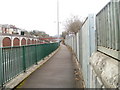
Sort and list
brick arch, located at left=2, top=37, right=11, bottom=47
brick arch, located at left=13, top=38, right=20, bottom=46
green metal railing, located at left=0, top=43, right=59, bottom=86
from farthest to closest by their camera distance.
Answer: brick arch, located at left=13, top=38, right=20, bottom=46
brick arch, located at left=2, top=37, right=11, bottom=47
green metal railing, located at left=0, top=43, right=59, bottom=86

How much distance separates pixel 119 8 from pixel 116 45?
44 cm

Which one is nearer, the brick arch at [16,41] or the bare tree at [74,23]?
the bare tree at [74,23]

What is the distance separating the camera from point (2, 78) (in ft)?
17.8

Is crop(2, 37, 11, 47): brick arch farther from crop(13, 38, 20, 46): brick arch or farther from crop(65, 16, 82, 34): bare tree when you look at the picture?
crop(65, 16, 82, 34): bare tree

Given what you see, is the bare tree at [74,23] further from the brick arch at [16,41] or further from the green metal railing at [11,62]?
the green metal railing at [11,62]

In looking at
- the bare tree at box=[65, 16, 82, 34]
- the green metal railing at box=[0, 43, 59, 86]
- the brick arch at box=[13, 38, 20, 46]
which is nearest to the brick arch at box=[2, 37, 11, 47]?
the brick arch at box=[13, 38, 20, 46]

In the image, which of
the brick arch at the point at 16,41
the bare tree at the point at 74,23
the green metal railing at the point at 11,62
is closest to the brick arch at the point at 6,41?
the brick arch at the point at 16,41

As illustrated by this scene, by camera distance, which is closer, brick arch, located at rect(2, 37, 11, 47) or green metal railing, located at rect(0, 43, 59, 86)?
green metal railing, located at rect(0, 43, 59, 86)

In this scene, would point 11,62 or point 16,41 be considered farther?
point 16,41

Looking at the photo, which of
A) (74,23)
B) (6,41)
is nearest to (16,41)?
(6,41)

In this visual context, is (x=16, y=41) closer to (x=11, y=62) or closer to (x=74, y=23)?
(x=74, y=23)

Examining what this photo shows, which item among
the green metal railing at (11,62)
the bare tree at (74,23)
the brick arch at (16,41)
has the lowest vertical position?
the green metal railing at (11,62)

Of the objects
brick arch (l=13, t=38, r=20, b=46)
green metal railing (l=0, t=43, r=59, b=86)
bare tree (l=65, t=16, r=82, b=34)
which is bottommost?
green metal railing (l=0, t=43, r=59, b=86)

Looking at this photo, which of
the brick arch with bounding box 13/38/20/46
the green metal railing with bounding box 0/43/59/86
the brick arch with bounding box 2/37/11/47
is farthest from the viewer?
the brick arch with bounding box 13/38/20/46
